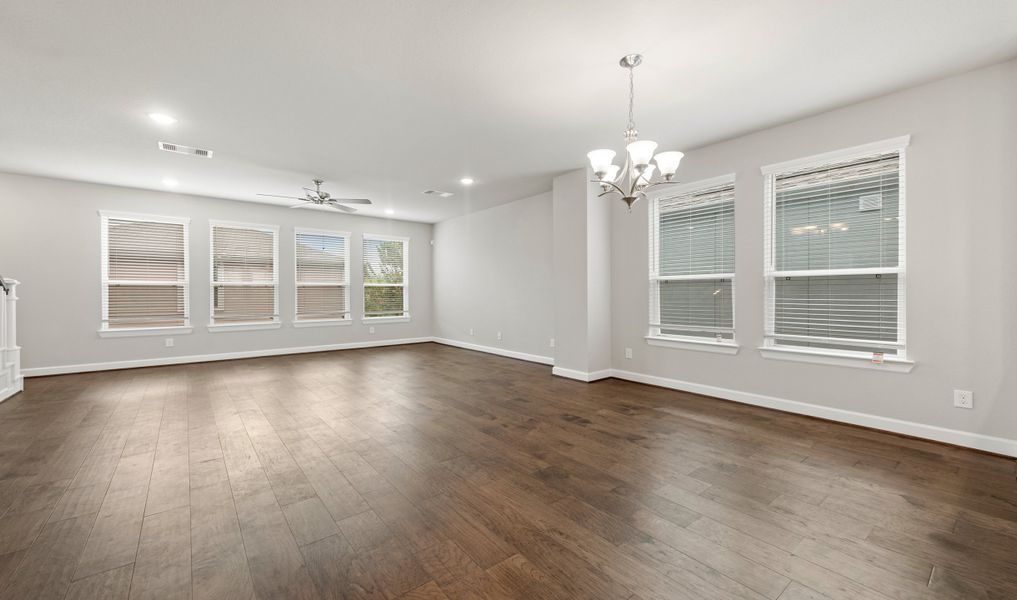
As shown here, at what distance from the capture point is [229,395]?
447 centimetres

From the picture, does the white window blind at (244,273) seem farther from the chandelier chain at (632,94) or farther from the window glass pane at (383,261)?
the chandelier chain at (632,94)

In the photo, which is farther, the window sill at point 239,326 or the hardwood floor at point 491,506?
the window sill at point 239,326

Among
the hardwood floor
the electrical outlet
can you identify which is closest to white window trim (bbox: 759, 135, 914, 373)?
the electrical outlet

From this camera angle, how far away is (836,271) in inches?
138

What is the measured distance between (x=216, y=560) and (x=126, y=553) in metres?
0.41

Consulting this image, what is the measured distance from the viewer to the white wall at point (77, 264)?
17.6ft

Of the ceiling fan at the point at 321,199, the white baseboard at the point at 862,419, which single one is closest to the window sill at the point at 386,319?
the ceiling fan at the point at 321,199

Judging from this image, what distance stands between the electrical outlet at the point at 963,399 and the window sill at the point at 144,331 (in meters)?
8.99

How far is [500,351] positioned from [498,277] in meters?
1.31

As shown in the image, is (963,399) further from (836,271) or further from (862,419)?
(836,271)

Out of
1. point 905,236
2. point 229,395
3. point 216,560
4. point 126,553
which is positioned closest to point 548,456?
point 216,560

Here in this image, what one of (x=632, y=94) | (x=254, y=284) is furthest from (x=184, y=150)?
(x=632, y=94)

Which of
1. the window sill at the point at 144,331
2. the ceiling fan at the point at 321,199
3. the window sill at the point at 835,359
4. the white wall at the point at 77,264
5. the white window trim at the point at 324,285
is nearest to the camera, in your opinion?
the window sill at the point at 835,359

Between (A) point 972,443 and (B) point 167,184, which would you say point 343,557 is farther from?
(B) point 167,184
